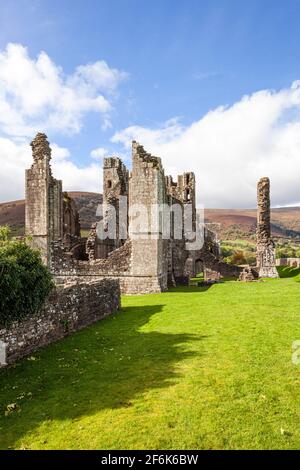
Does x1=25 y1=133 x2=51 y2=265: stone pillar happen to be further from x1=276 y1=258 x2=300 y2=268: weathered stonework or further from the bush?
x1=276 y1=258 x2=300 y2=268: weathered stonework

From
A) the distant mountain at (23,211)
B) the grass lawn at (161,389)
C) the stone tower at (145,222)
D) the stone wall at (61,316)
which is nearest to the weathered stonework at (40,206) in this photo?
the stone tower at (145,222)

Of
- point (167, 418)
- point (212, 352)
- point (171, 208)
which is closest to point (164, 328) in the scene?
point (212, 352)

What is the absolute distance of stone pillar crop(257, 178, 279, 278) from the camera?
34.1m

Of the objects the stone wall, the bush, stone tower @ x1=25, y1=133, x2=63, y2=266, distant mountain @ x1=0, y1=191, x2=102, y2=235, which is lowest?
the stone wall

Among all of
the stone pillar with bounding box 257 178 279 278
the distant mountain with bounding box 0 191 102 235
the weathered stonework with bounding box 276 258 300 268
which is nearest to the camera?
the stone pillar with bounding box 257 178 279 278

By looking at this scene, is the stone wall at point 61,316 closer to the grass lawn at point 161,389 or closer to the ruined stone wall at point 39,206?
the grass lawn at point 161,389

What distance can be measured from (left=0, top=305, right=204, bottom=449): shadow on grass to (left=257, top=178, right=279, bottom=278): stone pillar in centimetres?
2531

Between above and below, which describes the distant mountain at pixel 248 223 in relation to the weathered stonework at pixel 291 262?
above

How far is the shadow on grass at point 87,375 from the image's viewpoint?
244 inches

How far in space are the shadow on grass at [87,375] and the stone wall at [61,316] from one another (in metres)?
0.32

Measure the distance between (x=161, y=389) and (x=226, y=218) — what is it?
156 meters

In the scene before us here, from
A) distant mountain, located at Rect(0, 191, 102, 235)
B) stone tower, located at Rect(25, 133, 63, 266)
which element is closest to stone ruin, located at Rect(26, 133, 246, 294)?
stone tower, located at Rect(25, 133, 63, 266)

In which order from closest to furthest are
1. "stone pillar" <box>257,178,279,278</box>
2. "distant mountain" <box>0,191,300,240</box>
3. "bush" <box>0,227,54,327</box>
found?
"bush" <box>0,227,54,327</box>, "stone pillar" <box>257,178,279,278</box>, "distant mountain" <box>0,191,300,240</box>

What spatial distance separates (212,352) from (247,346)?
0.99 meters
